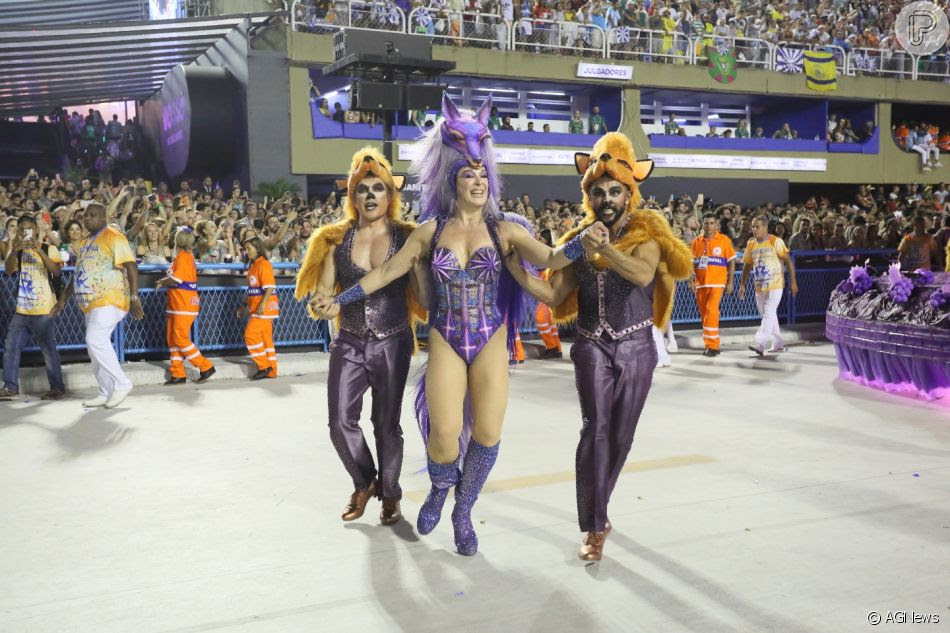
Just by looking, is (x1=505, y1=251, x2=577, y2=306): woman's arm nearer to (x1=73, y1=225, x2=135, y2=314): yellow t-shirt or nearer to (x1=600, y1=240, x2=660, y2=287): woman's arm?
(x1=600, y1=240, x2=660, y2=287): woman's arm

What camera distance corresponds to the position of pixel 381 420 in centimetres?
473

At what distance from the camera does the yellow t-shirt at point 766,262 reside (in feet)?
35.6

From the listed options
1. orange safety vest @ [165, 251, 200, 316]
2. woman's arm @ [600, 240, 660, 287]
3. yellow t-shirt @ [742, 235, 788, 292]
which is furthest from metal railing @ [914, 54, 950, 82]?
woman's arm @ [600, 240, 660, 287]

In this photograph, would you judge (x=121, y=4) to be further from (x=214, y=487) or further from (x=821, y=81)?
(x=214, y=487)

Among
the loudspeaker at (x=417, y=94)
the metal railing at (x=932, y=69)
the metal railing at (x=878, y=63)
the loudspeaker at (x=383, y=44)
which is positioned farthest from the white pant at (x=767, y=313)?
the metal railing at (x=932, y=69)

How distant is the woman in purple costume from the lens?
4.13 m

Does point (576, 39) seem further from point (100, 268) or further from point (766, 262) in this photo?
point (100, 268)

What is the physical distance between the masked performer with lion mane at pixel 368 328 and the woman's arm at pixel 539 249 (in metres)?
0.61

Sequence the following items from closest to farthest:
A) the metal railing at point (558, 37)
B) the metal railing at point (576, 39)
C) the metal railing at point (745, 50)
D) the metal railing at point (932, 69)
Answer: the metal railing at point (576, 39) < the metal railing at point (558, 37) < the metal railing at point (745, 50) < the metal railing at point (932, 69)

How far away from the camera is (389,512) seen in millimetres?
4789

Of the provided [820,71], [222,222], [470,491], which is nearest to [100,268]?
[470,491]

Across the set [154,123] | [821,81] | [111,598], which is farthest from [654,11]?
[111,598]

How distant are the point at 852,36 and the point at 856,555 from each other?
2846 centimetres

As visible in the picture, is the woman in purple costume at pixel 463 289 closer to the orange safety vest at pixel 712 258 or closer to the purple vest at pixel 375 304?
the purple vest at pixel 375 304
